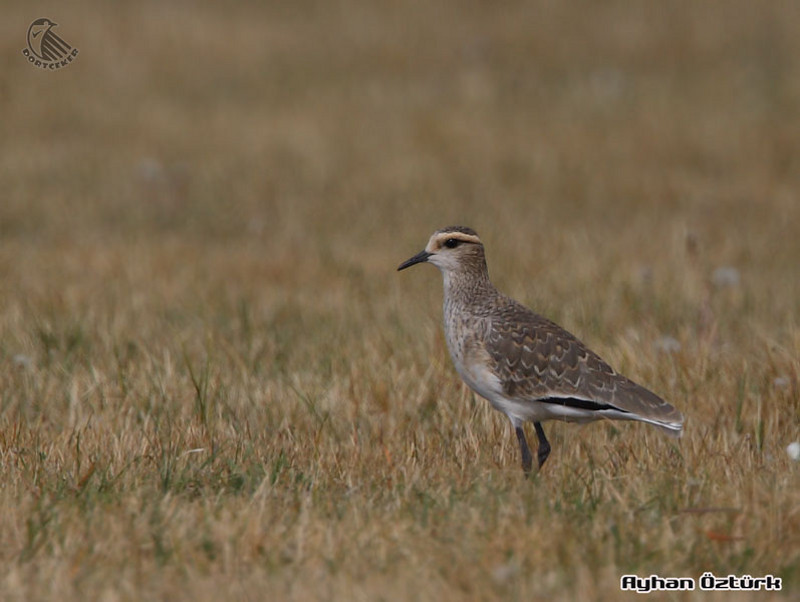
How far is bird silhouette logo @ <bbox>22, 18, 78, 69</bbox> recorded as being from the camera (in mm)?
16172

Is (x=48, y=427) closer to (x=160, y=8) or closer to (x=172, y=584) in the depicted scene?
(x=172, y=584)

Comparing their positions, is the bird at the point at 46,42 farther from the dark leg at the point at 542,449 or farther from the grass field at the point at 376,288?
the dark leg at the point at 542,449

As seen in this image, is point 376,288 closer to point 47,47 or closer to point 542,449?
point 542,449

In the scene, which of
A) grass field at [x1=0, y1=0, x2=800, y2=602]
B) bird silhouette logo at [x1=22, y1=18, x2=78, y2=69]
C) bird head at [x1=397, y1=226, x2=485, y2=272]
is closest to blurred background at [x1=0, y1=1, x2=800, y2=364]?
grass field at [x1=0, y1=0, x2=800, y2=602]

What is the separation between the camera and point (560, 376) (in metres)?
5.43

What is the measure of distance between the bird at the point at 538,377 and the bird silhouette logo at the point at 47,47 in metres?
11.7

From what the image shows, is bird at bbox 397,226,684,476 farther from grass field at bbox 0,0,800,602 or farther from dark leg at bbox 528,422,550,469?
grass field at bbox 0,0,800,602

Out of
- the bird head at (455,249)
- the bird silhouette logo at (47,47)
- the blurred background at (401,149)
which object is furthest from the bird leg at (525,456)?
the bird silhouette logo at (47,47)

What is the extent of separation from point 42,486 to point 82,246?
6025 mm

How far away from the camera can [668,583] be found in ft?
12.8

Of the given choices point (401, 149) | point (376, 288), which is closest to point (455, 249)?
point (376, 288)

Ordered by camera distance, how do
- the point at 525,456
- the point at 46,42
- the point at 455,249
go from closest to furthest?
the point at 525,456, the point at 455,249, the point at 46,42

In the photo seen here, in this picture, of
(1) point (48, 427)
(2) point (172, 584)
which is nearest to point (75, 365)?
(1) point (48, 427)

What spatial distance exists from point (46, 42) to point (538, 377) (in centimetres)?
1331
